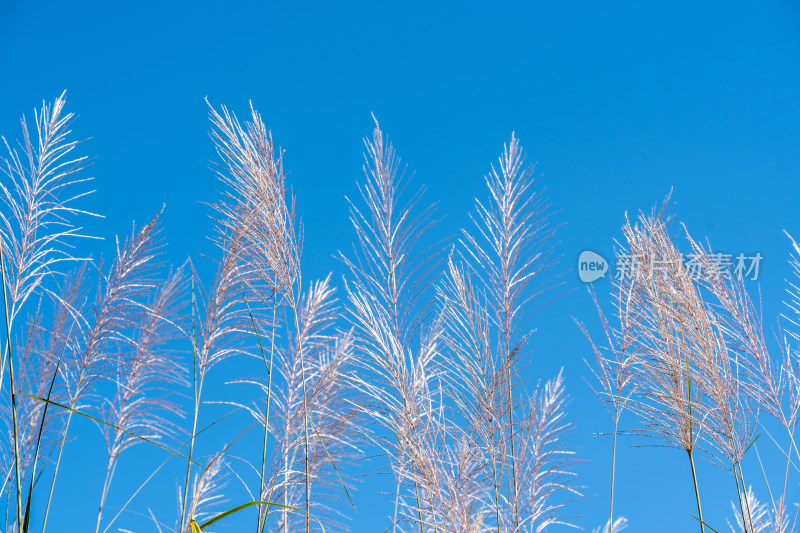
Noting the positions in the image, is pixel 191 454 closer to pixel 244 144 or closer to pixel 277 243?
pixel 277 243

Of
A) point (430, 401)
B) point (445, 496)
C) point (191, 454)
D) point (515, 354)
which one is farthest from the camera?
point (191, 454)

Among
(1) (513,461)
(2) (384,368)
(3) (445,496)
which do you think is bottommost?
(3) (445,496)

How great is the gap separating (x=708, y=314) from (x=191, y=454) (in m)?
1.71

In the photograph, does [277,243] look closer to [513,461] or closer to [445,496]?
[445,496]

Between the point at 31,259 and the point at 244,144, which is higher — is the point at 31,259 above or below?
below

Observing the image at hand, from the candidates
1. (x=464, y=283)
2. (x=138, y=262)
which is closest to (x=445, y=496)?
(x=464, y=283)

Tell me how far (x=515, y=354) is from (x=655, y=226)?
26.0 inches

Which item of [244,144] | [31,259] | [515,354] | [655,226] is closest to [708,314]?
[655,226]

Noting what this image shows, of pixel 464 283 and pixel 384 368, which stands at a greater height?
pixel 464 283

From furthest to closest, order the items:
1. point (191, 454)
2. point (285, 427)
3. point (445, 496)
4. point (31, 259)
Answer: point (285, 427)
point (191, 454)
point (31, 259)
point (445, 496)

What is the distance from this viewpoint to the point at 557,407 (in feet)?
8.42

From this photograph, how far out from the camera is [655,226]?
2059 millimetres

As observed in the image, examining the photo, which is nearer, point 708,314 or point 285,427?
point 708,314

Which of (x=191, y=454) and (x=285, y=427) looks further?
(x=285, y=427)
